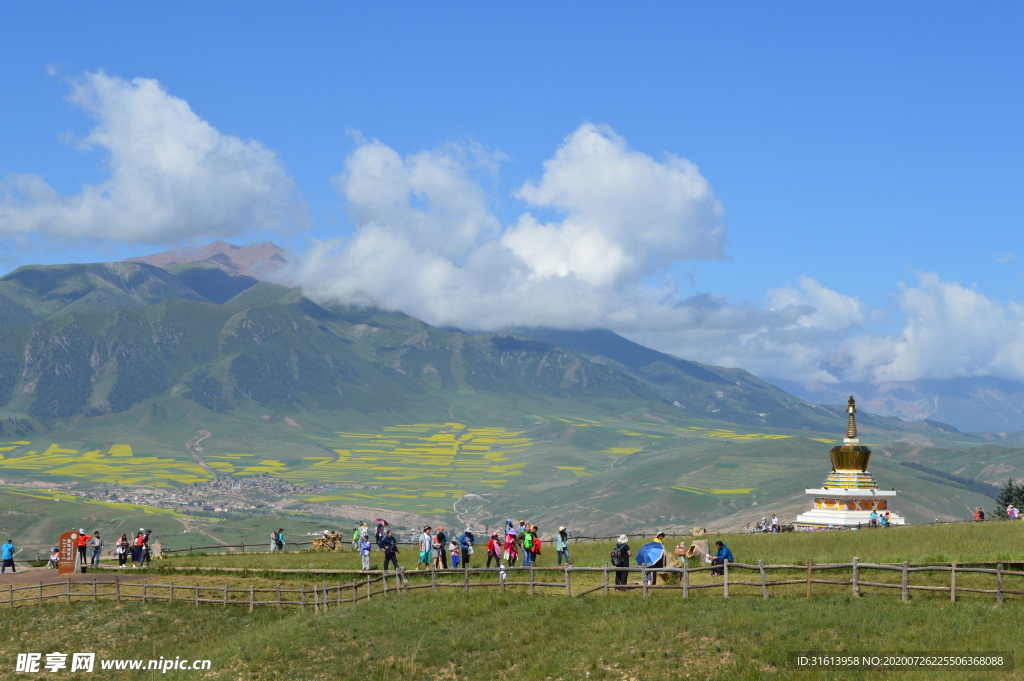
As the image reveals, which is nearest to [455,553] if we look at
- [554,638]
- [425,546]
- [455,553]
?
[455,553]

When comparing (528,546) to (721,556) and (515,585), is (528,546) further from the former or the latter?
(721,556)

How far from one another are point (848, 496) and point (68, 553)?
64780 millimetres

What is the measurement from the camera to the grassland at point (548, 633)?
36.2 meters

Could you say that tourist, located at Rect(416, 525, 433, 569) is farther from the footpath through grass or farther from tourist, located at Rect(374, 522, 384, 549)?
the footpath through grass

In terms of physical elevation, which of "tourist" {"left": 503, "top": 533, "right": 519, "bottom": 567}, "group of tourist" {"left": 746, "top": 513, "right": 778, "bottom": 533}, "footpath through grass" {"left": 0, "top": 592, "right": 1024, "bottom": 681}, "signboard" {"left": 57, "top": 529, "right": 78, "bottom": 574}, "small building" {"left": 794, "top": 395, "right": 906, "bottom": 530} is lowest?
"footpath through grass" {"left": 0, "top": 592, "right": 1024, "bottom": 681}

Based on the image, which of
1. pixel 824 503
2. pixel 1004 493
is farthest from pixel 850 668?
pixel 1004 493

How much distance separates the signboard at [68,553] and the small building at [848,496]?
59.5 m

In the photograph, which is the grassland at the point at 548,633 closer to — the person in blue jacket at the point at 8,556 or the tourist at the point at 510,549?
the tourist at the point at 510,549

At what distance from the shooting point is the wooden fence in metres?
40.7

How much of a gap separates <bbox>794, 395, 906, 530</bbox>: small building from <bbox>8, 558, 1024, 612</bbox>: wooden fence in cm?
4748

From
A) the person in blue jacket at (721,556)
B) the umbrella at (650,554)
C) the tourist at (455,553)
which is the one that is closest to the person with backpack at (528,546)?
the tourist at (455,553)

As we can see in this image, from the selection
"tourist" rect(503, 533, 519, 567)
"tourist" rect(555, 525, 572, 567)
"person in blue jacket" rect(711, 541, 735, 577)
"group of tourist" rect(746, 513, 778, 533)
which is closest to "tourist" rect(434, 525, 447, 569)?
"tourist" rect(503, 533, 519, 567)

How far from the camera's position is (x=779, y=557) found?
2212 inches

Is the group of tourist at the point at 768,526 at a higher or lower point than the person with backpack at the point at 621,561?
higher
